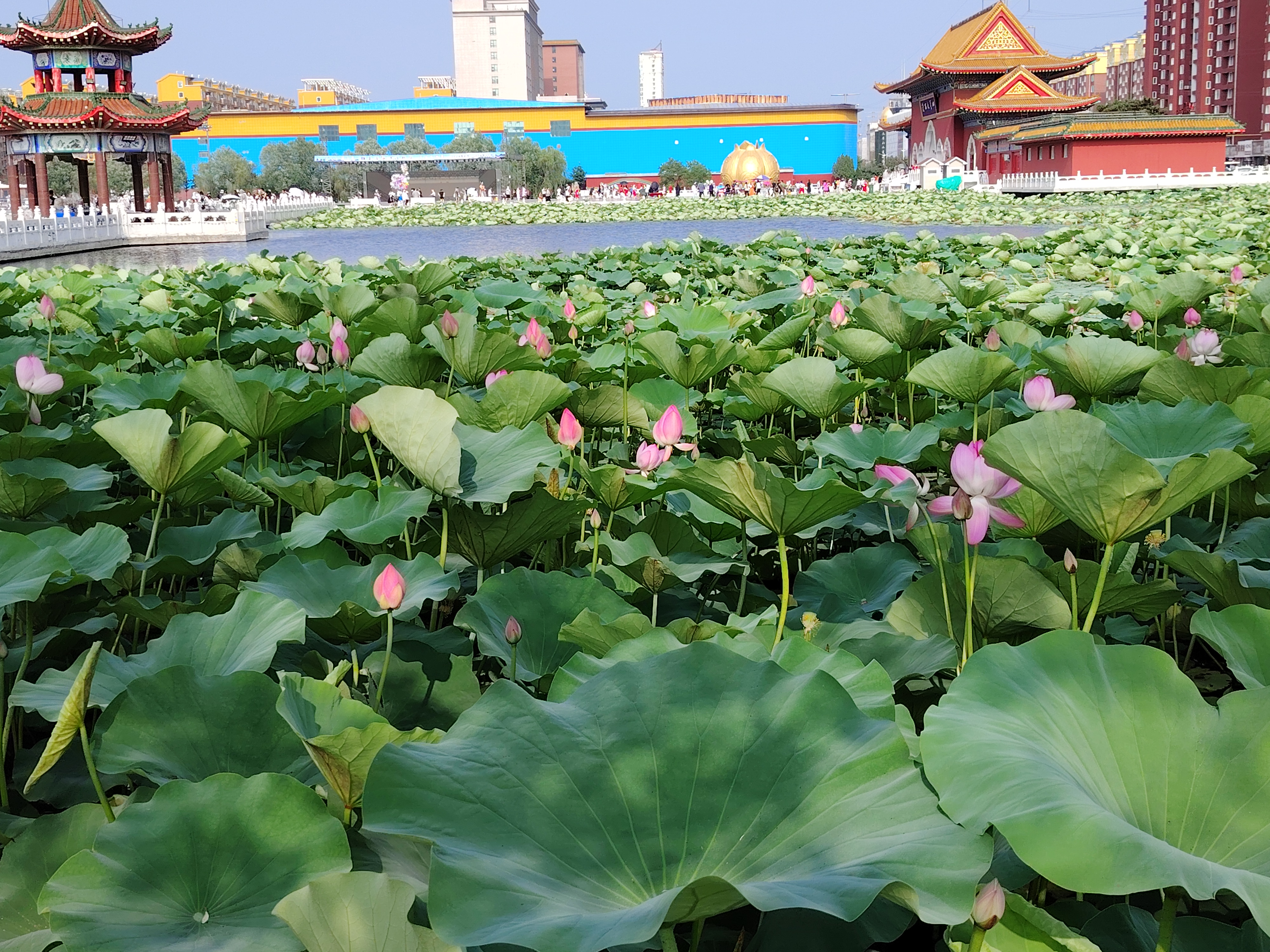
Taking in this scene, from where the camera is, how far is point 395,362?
1.86m

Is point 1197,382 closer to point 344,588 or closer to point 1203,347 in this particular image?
point 1203,347

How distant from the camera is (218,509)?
1.76 meters

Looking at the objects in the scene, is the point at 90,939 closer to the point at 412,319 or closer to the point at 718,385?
the point at 412,319

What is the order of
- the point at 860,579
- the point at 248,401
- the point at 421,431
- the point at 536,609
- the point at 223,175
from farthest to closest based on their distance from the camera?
the point at 223,175 → the point at 248,401 → the point at 860,579 → the point at 421,431 → the point at 536,609

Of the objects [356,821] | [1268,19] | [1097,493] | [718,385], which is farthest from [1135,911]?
[1268,19]

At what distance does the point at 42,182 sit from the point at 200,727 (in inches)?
760

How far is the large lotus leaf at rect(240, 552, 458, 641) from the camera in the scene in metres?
1.01

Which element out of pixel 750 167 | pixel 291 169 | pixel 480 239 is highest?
pixel 291 169

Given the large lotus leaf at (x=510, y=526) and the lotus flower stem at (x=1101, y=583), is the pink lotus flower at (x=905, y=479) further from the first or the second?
the large lotus leaf at (x=510, y=526)

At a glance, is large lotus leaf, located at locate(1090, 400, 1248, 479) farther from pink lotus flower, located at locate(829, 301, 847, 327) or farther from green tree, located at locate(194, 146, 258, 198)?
green tree, located at locate(194, 146, 258, 198)

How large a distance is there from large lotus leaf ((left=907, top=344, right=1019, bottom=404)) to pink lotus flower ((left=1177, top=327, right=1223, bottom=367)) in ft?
1.16

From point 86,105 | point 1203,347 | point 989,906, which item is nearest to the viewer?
point 989,906

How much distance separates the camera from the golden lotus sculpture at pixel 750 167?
4319cm

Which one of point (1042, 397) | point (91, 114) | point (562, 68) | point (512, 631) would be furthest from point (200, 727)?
point (562, 68)
